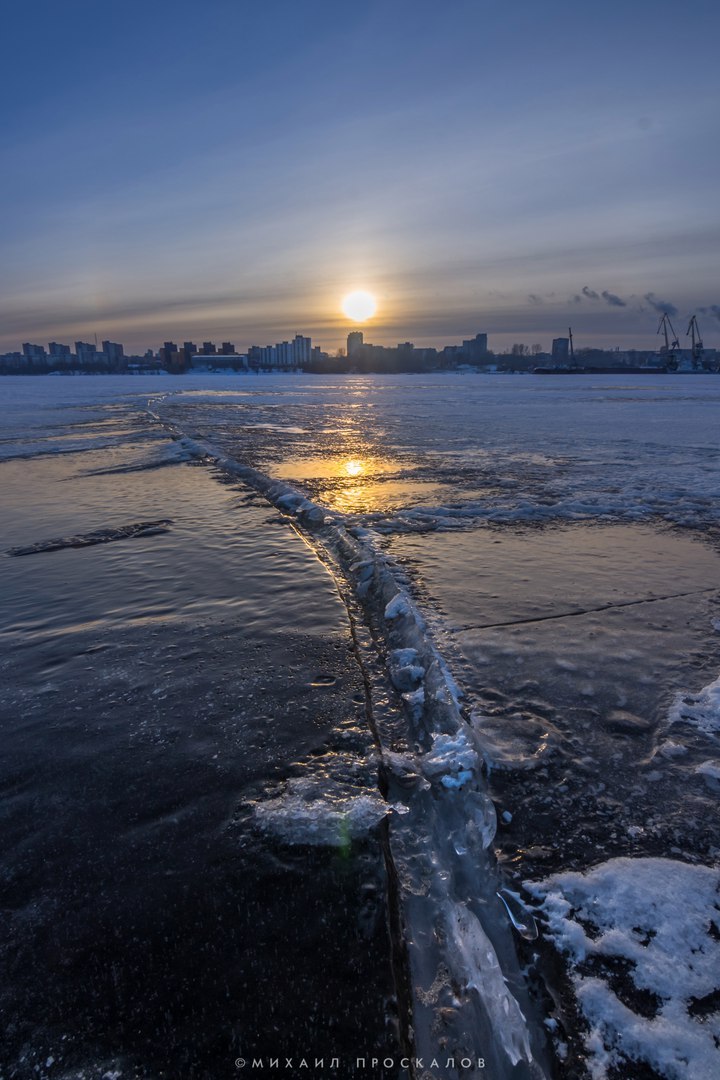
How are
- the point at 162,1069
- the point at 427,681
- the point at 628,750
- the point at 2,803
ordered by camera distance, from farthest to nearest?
the point at 427,681 < the point at 628,750 < the point at 2,803 < the point at 162,1069

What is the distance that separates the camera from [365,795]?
2326 mm

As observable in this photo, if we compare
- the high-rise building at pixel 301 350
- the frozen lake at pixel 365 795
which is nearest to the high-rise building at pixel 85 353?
the high-rise building at pixel 301 350

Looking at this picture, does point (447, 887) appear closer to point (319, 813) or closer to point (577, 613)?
point (319, 813)

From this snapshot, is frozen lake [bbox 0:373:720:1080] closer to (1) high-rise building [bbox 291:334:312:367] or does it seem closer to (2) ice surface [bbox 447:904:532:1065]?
(2) ice surface [bbox 447:904:532:1065]

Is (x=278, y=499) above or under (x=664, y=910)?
above

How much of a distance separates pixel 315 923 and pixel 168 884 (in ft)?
1.75

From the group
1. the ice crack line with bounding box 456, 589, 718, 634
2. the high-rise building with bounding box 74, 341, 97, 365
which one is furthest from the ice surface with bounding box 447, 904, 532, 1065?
the high-rise building with bounding box 74, 341, 97, 365

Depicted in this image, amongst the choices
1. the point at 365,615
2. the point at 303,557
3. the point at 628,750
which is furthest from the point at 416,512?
the point at 628,750

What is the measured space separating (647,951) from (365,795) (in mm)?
1073

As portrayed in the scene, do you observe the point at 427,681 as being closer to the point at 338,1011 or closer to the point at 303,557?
the point at 338,1011

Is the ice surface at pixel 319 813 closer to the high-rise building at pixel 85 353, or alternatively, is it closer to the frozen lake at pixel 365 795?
the frozen lake at pixel 365 795

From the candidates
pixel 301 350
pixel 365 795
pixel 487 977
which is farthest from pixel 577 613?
pixel 301 350

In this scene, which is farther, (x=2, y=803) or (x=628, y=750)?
(x=628, y=750)

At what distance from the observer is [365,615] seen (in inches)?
164
